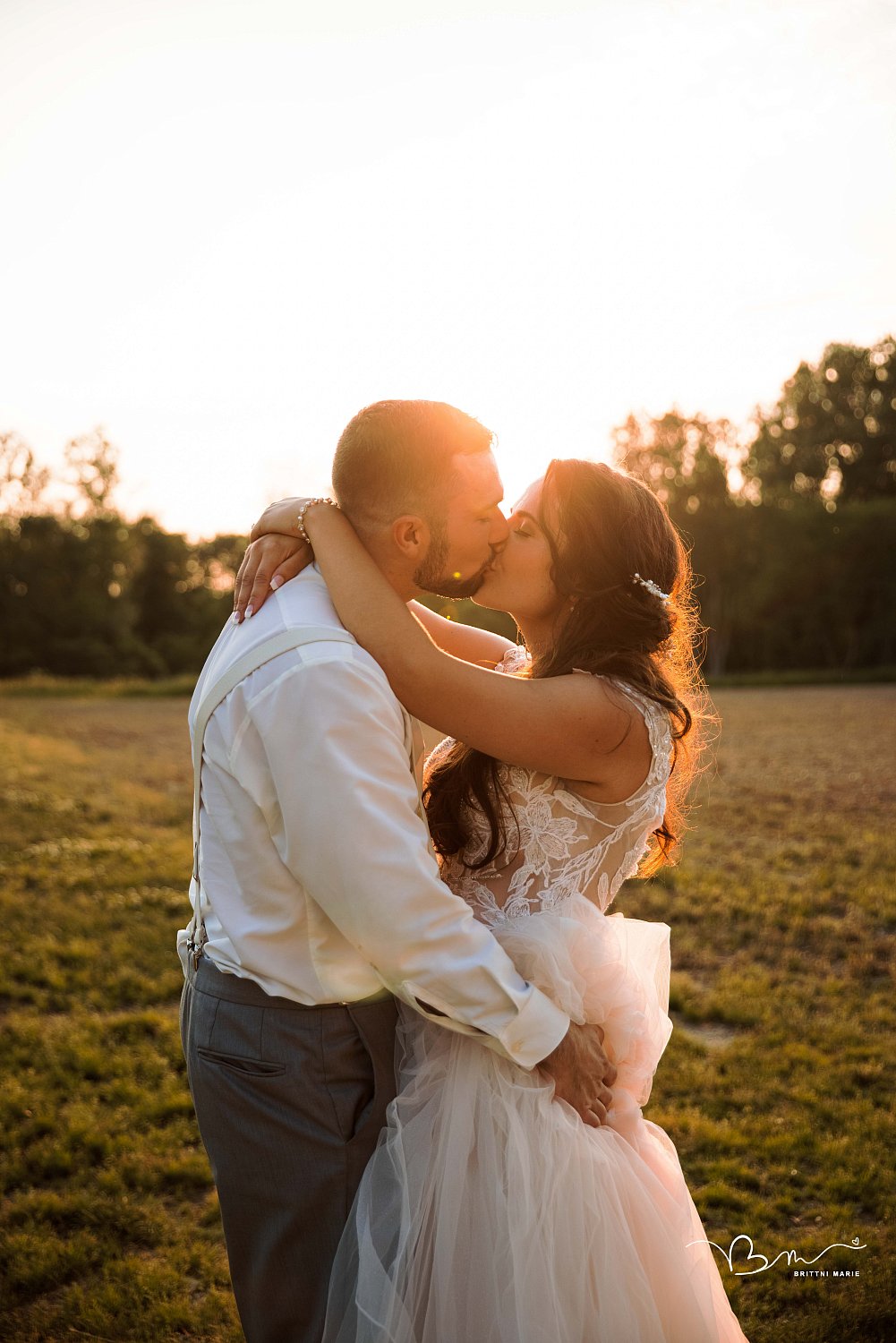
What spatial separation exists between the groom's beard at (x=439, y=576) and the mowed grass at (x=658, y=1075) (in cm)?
298

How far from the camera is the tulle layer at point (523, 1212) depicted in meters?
2.45

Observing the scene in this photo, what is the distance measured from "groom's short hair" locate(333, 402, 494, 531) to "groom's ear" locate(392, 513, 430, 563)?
0.8 inches

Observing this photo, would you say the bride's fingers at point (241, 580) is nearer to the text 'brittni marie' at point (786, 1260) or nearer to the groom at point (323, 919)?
the groom at point (323, 919)

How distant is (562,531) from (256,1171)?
75.5 inches

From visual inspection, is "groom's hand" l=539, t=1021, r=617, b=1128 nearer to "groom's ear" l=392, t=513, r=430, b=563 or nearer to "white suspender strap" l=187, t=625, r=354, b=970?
"white suspender strap" l=187, t=625, r=354, b=970

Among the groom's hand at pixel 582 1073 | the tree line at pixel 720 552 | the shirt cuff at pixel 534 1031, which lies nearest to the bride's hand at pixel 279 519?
the shirt cuff at pixel 534 1031

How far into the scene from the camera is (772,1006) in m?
6.84

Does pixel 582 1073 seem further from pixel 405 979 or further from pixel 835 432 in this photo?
pixel 835 432

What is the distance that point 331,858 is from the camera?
221 cm

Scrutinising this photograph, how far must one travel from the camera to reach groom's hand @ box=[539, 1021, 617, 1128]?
8.61 feet

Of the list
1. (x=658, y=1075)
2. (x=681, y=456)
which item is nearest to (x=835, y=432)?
(x=681, y=456)

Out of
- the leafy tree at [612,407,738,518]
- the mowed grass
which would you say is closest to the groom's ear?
the mowed grass

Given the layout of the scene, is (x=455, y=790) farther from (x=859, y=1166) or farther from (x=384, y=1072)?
(x=859, y=1166)

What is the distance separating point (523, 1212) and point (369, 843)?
1.05 m
